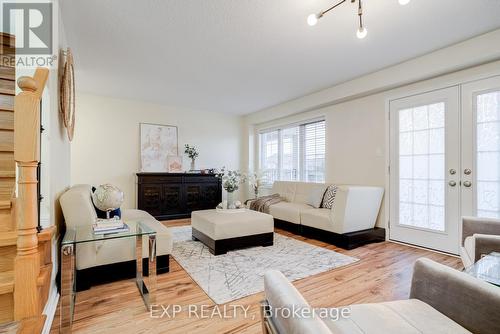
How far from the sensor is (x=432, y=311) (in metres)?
1.09

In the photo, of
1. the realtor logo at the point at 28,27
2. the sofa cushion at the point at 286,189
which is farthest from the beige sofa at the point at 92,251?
the sofa cushion at the point at 286,189

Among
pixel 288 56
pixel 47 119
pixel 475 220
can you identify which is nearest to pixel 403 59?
pixel 288 56

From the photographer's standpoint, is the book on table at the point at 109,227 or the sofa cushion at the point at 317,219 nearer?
the book on table at the point at 109,227

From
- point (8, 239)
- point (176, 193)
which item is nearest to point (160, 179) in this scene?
point (176, 193)

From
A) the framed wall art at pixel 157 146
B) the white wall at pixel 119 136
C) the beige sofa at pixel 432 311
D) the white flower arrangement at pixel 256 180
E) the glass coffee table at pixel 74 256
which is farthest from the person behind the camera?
the white flower arrangement at pixel 256 180

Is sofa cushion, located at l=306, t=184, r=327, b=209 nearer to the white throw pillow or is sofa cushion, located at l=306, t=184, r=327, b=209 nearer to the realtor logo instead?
the white throw pillow

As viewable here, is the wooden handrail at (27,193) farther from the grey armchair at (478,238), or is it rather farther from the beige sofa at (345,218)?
the beige sofa at (345,218)

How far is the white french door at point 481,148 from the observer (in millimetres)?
2658

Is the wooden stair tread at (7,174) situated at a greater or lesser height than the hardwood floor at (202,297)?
greater

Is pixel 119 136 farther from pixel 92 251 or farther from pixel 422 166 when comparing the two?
pixel 422 166

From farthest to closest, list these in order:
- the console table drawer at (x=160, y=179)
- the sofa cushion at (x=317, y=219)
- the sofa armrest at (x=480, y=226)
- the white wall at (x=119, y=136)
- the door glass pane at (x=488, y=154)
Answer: the console table drawer at (x=160, y=179)
the white wall at (x=119, y=136)
the sofa cushion at (x=317, y=219)
the door glass pane at (x=488, y=154)
the sofa armrest at (x=480, y=226)

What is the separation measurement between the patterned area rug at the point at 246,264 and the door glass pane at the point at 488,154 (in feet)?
5.13

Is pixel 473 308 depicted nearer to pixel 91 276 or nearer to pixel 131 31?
pixel 91 276

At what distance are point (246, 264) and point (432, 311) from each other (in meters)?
1.78
